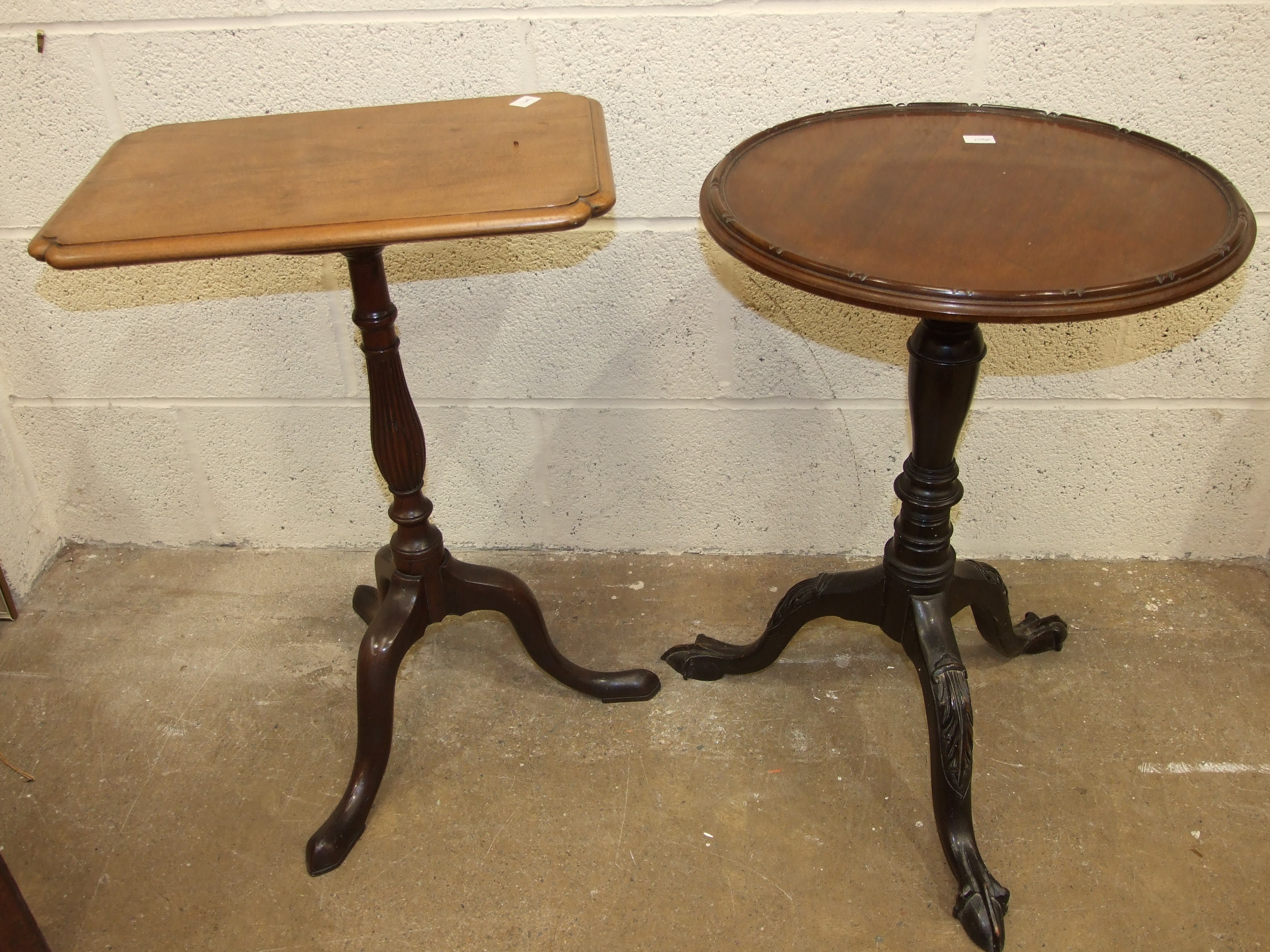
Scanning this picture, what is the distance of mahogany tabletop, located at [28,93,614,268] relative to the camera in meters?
1.15

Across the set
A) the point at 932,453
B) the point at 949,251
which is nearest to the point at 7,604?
the point at 932,453

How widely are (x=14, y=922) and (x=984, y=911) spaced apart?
4.01 feet

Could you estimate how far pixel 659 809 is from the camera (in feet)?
5.39

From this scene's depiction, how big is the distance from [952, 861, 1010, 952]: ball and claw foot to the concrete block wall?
79cm

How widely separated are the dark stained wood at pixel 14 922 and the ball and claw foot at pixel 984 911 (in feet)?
3.89

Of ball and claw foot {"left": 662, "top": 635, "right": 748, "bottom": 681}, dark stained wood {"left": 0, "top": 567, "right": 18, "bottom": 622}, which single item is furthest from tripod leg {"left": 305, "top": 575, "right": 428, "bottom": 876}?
dark stained wood {"left": 0, "top": 567, "right": 18, "bottom": 622}

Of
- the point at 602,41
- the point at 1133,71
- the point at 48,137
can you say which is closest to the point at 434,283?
the point at 602,41

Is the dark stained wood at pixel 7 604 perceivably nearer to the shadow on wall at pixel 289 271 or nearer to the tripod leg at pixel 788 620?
the shadow on wall at pixel 289 271

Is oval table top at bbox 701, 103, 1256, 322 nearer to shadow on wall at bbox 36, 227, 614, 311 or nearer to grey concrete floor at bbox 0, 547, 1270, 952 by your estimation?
shadow on wall at bbox 36, 227, 614, 311

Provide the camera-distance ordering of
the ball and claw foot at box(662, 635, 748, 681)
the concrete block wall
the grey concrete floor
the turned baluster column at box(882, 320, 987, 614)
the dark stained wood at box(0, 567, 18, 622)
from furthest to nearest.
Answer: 1. the dark stained wood at box(0, 567, 18, 622)
2. the ball and claw foot at box(662, 635, 748, 681)
3. the concrete block wall
4. the grey concrete floor
5. the turned baluster column at box(882, 320, 987, 614)

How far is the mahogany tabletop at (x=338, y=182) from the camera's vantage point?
3.78ft

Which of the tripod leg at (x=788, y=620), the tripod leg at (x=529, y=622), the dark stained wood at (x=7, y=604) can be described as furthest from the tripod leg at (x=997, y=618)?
the dark stained wood at (x=7, y=604)

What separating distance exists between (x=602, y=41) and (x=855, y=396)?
0.75 m

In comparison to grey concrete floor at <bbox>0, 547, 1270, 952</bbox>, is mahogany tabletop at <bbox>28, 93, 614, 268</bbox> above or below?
above
